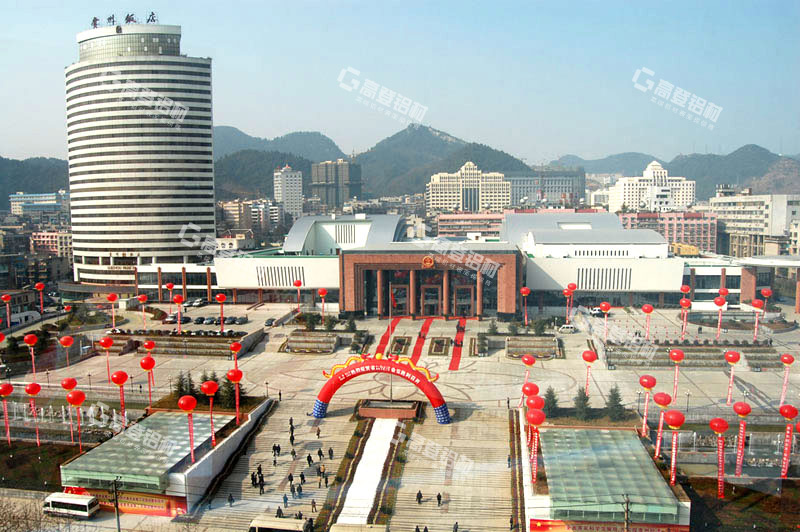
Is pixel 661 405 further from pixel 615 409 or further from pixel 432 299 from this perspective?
pixel 432 299

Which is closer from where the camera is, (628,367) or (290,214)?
(628,367)

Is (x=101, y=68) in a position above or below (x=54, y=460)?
above

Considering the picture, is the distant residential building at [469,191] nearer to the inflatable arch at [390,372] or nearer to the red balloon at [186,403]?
the inflatable arch at [390,372]

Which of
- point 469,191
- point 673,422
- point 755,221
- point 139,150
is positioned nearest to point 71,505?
point 673,422

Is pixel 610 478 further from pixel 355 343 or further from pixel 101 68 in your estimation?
pixel 101 68

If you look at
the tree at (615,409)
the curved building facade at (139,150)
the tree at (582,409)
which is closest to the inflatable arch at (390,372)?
the tree at (582,409)

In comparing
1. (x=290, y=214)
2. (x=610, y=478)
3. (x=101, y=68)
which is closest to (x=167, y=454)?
(x=610, y=478)
